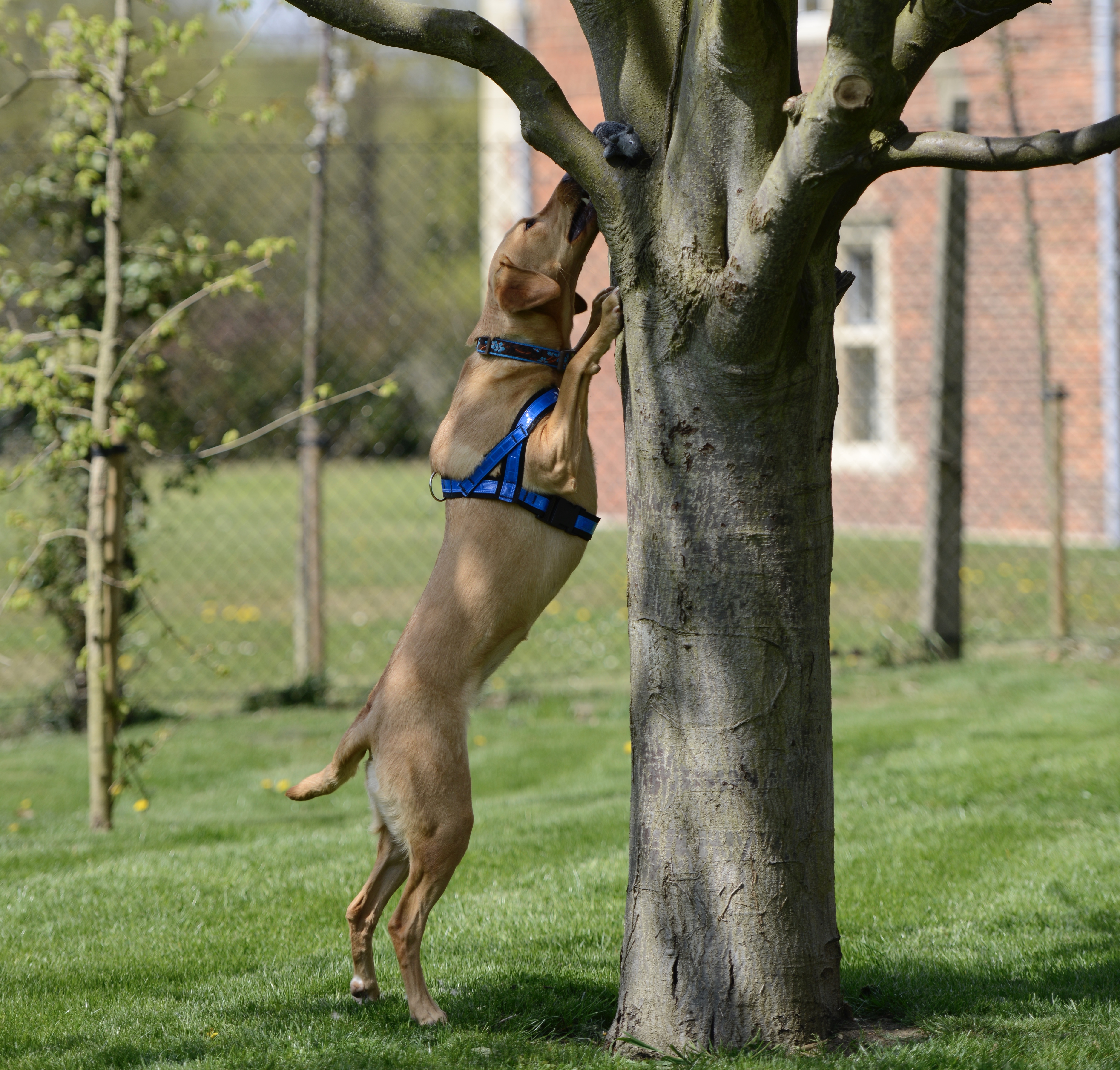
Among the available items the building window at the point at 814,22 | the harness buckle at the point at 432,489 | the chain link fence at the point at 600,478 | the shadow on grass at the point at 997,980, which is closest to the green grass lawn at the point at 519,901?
the shadow on grass at the point at 997,980

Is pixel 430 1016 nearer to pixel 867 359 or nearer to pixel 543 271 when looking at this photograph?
pixel 543 271

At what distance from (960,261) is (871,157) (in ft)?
18.2

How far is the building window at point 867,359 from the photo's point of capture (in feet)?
36.0

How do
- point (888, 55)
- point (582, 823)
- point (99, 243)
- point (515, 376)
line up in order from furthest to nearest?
1. point (99, 243)
2. point (582, 823)
3. point (515, 376)
4. point (888, 55)

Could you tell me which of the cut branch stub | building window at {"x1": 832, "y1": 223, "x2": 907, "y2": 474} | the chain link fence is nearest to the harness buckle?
the cut branch stub

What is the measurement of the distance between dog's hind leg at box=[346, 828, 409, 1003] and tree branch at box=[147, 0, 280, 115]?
11.0 feet

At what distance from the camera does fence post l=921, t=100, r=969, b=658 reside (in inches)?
297

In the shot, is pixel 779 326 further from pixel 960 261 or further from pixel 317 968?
pixel 960 261

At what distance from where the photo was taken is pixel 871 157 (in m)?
2.41

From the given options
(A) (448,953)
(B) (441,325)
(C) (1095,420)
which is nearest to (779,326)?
(A) (448,953)

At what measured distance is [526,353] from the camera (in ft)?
10.5

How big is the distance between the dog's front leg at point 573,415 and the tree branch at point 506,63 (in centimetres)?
28

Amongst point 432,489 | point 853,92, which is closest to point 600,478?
point 432,489

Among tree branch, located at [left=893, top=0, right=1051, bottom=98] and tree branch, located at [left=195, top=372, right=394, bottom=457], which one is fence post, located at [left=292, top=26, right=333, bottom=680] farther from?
tree branch, located at [left=893, top=0, right=1051, bottom=98]
